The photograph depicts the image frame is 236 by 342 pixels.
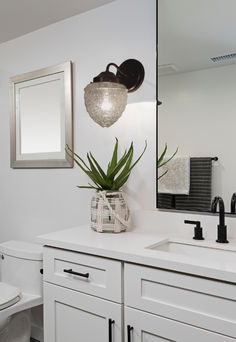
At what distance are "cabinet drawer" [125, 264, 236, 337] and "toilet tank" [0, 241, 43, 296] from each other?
935 mm

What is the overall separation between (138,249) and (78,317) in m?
0.45

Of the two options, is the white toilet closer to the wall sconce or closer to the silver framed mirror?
the silver framed mirror

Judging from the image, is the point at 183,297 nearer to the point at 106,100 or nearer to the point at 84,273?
the point at 84,273

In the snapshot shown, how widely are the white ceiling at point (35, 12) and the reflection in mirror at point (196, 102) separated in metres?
0.58

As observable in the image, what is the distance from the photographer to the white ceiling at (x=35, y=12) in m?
2.00

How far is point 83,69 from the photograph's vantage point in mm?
2131

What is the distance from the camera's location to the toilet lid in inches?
70.5

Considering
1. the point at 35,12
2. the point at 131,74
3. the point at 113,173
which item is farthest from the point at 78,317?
the point at 35,12

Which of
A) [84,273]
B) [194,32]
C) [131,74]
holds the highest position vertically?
[194,32]

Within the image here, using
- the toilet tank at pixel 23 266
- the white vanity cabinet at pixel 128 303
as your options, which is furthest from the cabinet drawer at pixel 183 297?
the toilet tank at pixel 23 266

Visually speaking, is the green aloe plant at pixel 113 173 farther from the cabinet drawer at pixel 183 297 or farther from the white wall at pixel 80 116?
the cabinet drawer at pixel 183 297

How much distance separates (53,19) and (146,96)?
3.12 feet

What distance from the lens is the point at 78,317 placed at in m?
1.47

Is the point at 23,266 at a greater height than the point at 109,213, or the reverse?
the point at 109,213
